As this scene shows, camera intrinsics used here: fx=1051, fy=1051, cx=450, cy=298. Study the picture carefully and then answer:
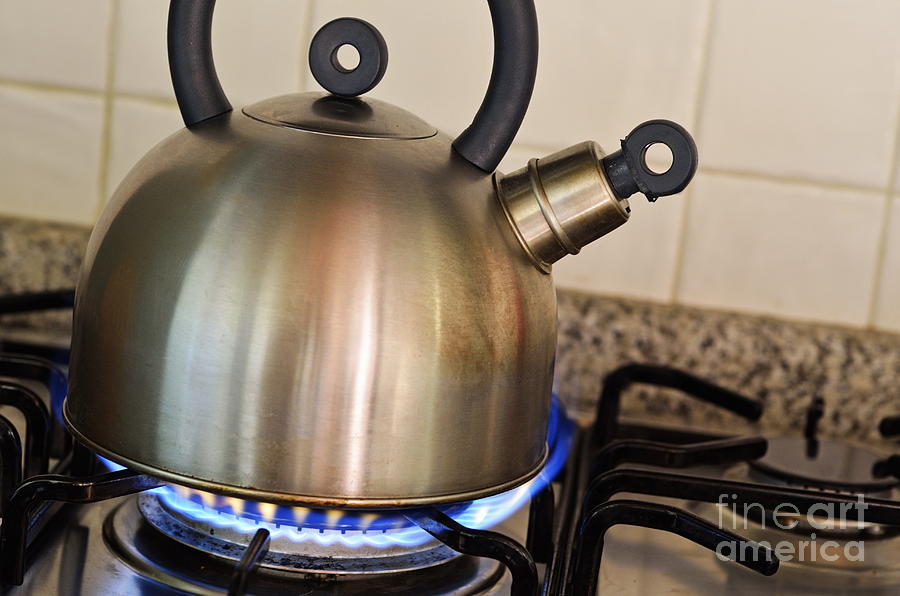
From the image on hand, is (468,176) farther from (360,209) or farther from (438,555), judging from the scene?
(438,555)

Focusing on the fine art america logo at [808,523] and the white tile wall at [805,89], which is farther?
the white tile wall at [805,89]

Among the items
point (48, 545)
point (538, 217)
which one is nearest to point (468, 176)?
point (538, 217)

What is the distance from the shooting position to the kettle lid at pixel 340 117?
52 centimetres

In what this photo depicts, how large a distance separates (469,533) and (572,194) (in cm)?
17

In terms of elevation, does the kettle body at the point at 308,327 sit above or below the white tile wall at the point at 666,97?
below

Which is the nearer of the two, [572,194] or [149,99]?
[572,194]

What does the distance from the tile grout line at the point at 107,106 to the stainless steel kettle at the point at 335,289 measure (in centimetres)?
36

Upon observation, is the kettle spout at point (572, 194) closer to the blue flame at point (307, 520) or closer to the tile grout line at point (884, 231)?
the blue flame at point (307, 520)

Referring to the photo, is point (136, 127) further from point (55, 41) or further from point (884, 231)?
point (884, 231)

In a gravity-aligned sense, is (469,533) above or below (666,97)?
Answer: below

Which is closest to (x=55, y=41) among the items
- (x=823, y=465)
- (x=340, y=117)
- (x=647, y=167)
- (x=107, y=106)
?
(x=107, y=106)

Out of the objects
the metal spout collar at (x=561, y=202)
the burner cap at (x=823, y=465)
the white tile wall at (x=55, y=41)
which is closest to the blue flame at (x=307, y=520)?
the metal spout collar at (x=561, y=202)

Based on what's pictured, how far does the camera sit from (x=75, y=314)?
1.74 feet

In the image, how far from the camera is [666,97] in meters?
0.82
